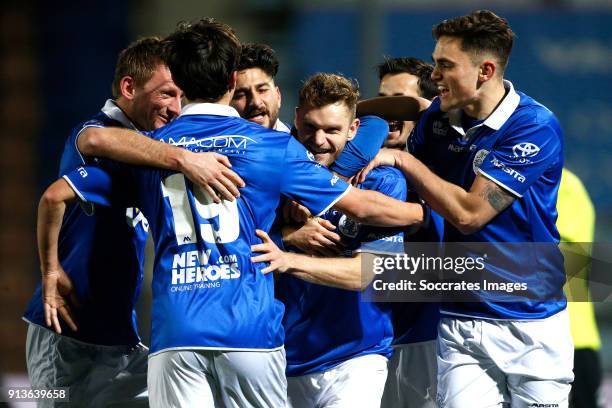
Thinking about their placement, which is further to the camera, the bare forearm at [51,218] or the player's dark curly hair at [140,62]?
the player's dark curly hair at [140,62]

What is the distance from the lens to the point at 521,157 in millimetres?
3930

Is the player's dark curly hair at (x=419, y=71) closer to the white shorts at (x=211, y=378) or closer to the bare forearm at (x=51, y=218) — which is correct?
the bare forearm at (x=51, y=218)

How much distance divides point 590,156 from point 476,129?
6265 millimetres

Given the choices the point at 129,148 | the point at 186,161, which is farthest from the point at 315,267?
the point at 129,148

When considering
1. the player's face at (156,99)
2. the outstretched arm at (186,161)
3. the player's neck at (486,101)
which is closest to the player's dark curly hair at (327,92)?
the player's neck at (486,101)

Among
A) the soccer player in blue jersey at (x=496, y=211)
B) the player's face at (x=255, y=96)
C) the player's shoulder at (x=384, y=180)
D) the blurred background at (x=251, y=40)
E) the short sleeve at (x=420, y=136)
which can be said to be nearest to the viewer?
the soccer player in blue jersey at (x=496, y=211)

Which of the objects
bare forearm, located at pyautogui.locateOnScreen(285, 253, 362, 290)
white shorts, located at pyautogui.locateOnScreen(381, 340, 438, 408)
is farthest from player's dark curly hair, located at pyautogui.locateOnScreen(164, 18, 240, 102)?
white shorts, located at pyautogui.locateOnScreen(381, 340, 438, 408)

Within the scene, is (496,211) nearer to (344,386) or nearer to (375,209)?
(375,209)

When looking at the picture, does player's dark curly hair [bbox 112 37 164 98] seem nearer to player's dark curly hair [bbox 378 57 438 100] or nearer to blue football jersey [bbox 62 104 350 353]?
blue football jersey [bbox 62 104 350 353]

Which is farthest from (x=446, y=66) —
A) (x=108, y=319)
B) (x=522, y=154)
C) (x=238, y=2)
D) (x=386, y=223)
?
(x=238, y=2)

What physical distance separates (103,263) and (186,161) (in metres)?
0.96

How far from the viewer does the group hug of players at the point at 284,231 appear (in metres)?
3.48

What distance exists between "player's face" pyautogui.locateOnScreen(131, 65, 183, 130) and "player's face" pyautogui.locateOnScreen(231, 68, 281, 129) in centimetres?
27

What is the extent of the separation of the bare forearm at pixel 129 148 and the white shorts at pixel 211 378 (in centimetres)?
63
